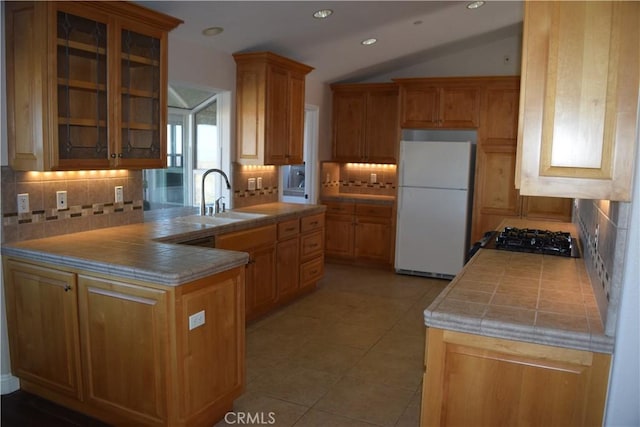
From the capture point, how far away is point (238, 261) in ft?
8.63

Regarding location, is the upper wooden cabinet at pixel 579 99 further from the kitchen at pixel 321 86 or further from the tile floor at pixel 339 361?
the tile floor at pixel 339 361

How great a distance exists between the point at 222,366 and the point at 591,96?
207cm

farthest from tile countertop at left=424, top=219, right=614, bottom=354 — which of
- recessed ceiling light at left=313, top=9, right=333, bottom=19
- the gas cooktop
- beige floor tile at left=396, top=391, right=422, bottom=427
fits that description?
recessed ceiling light at left=313, top=9, right=333, bottom=19

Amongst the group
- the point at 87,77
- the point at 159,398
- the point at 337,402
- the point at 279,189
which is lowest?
the point at 337,402

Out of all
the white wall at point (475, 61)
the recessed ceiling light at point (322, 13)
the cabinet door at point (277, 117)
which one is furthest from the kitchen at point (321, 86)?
the recessed ceiling light at point (322, 13)

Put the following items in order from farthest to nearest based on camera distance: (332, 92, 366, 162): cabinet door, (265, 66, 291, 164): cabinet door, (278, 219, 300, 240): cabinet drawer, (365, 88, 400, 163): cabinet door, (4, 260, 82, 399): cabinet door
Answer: (332, 92, 366, 162): cabinet door, (365, 88, 400, 163): cabinet door, (265, 66, 291, 164): cabinet door, (278, 219, 300, 240): cabinet drawer, (4, 260, 82, 399): cabinet door

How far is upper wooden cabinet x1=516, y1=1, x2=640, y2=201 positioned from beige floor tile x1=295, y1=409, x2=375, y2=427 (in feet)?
5.38

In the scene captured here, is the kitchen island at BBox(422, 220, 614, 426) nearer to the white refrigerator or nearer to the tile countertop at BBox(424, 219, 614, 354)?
the tile countertop at BBox(424, 219, 614, 354)

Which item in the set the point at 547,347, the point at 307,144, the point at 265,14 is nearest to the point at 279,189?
the point at 307,144

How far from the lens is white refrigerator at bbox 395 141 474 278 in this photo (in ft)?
18.8

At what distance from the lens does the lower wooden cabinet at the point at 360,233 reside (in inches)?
246

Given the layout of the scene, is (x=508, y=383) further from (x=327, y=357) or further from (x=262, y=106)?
(x=262, y=106)

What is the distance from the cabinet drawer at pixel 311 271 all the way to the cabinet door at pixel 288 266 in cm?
10

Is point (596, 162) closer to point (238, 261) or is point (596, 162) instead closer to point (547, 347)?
point (547, 347)
